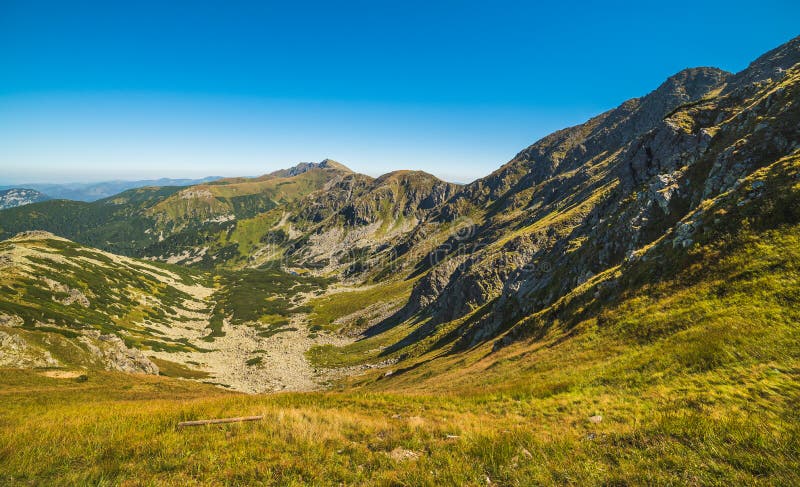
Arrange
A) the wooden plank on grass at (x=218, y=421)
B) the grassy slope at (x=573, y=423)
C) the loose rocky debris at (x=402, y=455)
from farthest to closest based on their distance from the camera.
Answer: the wooden plank on grass at (x=218, y=421), the loose rocky debris at (x=402, y=455), the grassy slope at (x=573, y=423)


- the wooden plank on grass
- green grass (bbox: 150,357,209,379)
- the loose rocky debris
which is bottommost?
green grass (bbox: 150,357,209,379)

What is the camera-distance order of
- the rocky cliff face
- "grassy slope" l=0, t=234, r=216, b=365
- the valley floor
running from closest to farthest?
1. the valley floor
2. the rocky cliff face
3. "grassy slope" l=0, t=234, r=216, b=365

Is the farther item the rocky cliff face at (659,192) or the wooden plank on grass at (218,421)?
the rocky cliff face at (659,192)

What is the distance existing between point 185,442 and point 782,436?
1696cm

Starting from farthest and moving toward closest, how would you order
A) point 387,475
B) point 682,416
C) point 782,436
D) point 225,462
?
point 682,416 < point 225,462 < point 387,475 < point 782,436

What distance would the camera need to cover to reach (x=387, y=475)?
864 cm

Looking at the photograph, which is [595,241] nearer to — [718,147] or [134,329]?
[718,147]

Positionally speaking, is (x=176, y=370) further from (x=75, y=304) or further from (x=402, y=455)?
(x=402, y=455)

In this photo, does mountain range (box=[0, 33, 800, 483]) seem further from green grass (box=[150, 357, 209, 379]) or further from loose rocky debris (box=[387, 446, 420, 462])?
loose rocky debris (box=[387, 446, 420, 462])

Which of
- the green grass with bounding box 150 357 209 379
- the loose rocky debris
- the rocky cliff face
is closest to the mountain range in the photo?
the rocky cliff face

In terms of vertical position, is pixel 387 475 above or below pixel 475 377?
above

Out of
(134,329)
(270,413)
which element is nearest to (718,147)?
(270,413)

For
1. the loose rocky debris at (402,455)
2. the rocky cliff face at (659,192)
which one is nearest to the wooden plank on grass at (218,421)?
the loose rocky debris at (402,455)

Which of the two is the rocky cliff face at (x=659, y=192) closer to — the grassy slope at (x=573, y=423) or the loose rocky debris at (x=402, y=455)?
the grassy slope at (x=573, y=423)
